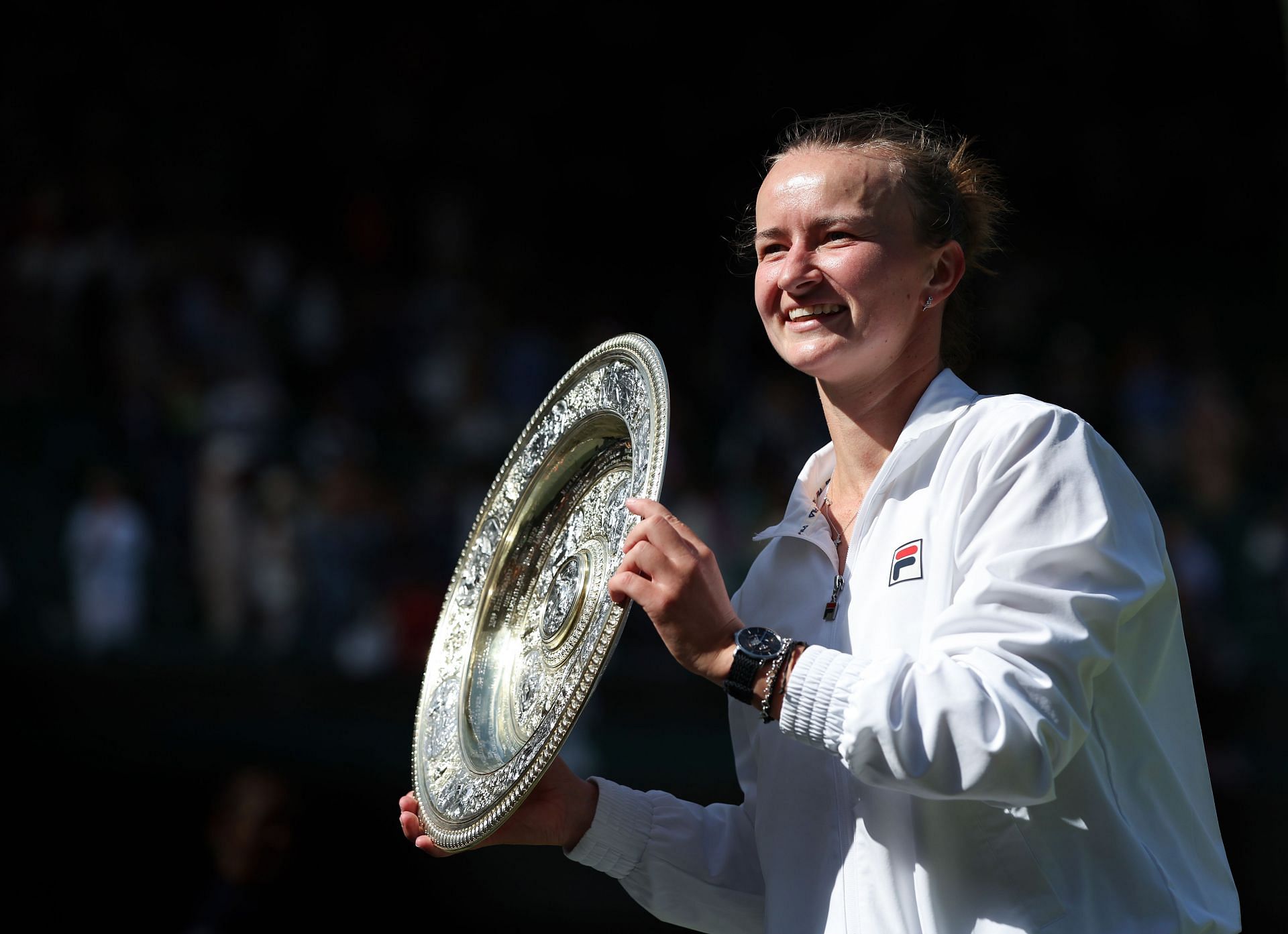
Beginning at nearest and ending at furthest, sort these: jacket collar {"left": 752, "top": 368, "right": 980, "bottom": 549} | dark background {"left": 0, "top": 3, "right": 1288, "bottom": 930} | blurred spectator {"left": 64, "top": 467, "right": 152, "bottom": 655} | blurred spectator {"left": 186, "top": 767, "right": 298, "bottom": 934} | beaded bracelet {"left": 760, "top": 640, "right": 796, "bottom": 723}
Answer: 1. beaded bracelet {"left": 760, "top": 640, "right": 796, "bottom": 723}
2. jacket collar {"left": 752, "top": 368, "right": 980, "bottom": 549}
3. blurred spectator {"left": 186, "top": 767, "right": 298, "bottom": 934}
4. dark background {"left": 0, "top": 3, "right": 1288, "bottom": 930}
5. blurred spectator {"left": 64, "top": 467, "right": 152, "bottom": 655}

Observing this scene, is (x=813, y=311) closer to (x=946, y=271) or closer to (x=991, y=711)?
(x=946, y=271)

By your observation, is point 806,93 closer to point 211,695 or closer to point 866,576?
point 211,695

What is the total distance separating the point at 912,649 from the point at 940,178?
2.36 ft

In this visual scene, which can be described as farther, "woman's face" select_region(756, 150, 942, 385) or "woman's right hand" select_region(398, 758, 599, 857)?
"woman's right hand" select_region(398, 758, 599, 857)

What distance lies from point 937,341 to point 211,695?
21.1 feet

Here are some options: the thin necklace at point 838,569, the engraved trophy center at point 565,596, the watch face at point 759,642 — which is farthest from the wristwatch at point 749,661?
the engraved trophy center at point 565,596

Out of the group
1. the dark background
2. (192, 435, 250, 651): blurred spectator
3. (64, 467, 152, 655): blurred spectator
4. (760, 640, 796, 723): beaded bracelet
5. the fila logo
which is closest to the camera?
(760, 640, 796, 723): beaded bracelet

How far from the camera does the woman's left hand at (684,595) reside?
1694 mm

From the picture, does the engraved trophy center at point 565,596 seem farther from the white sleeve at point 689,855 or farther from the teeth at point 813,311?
the teeth at point 813,311

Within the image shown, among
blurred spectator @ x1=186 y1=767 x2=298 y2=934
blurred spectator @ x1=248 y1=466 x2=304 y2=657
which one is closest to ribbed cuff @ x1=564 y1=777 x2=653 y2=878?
blurred spectator @ x1=186 y1=767 x2=298 y2=934

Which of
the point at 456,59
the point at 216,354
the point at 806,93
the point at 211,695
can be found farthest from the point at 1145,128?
the point at 211,695

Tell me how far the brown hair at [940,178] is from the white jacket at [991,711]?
0.22m

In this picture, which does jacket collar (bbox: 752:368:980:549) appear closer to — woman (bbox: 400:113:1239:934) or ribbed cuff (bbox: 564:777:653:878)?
woman (bbox: 400:113:1239:934)

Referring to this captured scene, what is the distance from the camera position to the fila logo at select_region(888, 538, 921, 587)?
1.81 m
